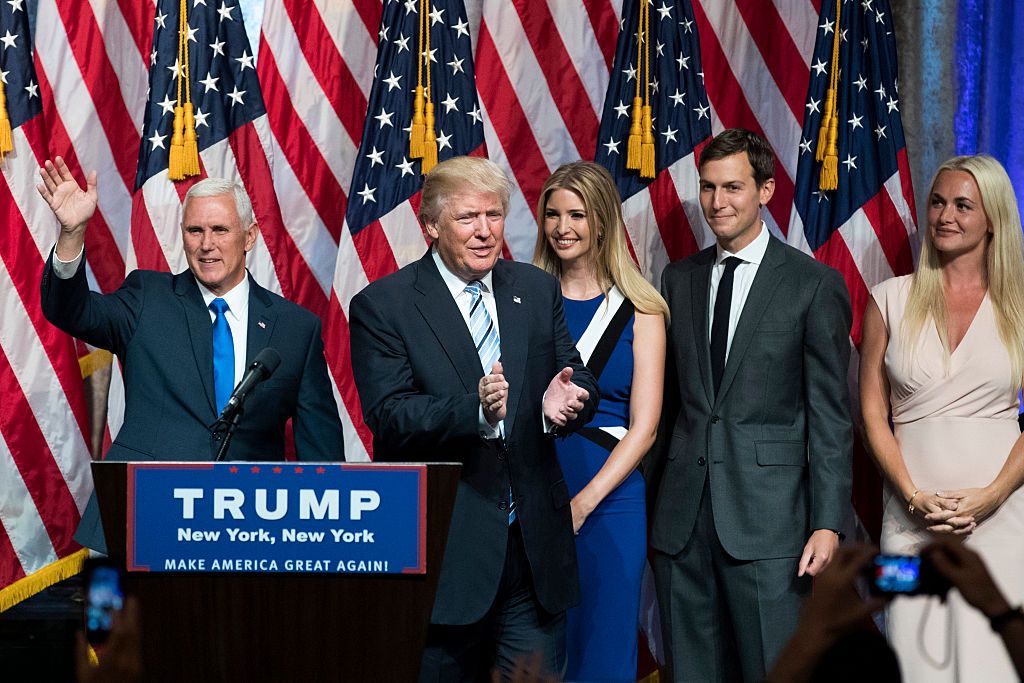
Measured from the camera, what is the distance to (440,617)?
8.63ft

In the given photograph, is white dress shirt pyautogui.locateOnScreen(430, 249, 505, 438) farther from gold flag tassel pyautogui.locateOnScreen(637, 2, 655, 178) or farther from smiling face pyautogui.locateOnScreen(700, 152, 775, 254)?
gold flag tassel pyautogui.locateOnScreen(637, 2, 655, 178)

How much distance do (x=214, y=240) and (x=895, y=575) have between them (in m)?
2.31

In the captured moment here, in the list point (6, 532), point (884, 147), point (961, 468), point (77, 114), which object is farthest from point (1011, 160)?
point (6, 532)

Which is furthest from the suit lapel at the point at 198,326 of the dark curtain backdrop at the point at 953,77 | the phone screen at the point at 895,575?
the dark curtain backdrop at the point at 953,77

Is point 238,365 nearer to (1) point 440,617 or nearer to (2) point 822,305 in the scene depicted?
(1) point 440,617

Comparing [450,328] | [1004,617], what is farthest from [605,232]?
[1004,617]

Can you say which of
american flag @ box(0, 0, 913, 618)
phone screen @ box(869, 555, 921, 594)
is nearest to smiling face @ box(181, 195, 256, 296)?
american flag @ box(0, 0, 913, 618)

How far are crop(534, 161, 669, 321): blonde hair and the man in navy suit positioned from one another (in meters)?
0.88

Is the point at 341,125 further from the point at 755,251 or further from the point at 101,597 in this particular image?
the point at 101,597

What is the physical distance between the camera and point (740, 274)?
363 cm

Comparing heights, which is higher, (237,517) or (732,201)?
(732,201)

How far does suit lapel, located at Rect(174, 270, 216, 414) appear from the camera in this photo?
3.17 meters

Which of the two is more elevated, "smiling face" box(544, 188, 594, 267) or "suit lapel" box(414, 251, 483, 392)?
"smiling face" box(544, 188, 594, 267)

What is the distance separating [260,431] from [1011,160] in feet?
10.2
